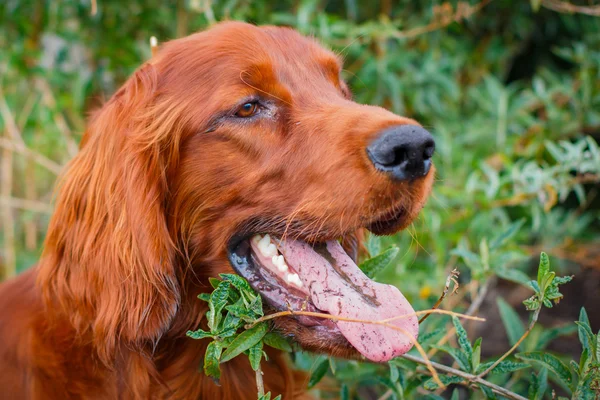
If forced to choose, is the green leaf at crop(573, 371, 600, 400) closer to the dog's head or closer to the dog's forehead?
the dog's head

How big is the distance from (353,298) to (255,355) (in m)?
0.36

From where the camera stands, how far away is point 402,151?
1810 mm

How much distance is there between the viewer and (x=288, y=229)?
2.00 meters

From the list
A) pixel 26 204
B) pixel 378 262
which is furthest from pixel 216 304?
pixel 26 204

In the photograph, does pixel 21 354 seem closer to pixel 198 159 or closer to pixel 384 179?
pixel 198 159

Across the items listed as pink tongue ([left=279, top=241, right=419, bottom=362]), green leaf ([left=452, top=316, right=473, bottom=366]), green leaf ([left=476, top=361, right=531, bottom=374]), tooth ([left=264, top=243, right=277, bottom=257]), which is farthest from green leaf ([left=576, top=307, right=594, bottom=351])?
tooth ([left=264, top=243, right=277, bottom=257])

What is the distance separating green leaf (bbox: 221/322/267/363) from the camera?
172cm

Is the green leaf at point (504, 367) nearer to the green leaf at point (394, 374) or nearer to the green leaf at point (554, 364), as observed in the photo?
the green leaf at point (554, 364)

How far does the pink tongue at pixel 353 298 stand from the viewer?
1828 mm

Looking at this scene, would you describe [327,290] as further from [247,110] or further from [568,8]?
[568,8]

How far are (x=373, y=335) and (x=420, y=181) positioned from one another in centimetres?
47

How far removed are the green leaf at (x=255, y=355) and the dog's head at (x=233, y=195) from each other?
0.20 meters

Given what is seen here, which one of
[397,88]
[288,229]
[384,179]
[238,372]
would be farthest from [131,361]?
[397,88]

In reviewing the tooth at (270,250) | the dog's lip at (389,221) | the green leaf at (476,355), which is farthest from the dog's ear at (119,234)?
the green leaf at (476,355)
